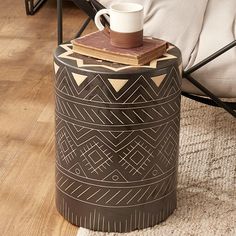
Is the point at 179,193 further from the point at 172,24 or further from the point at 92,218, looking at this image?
the point at 172,24

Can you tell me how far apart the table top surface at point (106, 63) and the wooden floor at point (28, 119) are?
441 millimetres

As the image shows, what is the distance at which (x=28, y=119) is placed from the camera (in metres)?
2.30

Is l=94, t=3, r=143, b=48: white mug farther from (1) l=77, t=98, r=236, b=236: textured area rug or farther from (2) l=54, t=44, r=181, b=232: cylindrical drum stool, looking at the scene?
(1) l=77, t=98, r=236, b=236: textured area rug

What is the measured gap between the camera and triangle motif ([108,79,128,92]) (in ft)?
4.90

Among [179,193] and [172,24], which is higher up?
[172,24]

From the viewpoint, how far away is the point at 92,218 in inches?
65.4

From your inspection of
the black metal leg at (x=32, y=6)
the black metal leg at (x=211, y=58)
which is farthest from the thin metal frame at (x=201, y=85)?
the black metal leg at (x=32, y=6)

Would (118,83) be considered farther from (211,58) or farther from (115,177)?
(211,58)

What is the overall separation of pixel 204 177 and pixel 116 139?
47 cm

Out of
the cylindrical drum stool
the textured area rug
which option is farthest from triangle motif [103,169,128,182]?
the textured area rug

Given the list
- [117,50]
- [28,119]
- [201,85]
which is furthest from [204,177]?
[28,119]

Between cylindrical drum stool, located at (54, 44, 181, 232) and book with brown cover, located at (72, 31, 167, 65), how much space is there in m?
0.02

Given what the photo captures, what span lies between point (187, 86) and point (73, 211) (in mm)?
507

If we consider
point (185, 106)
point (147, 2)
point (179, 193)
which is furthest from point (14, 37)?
point (179, 193)
